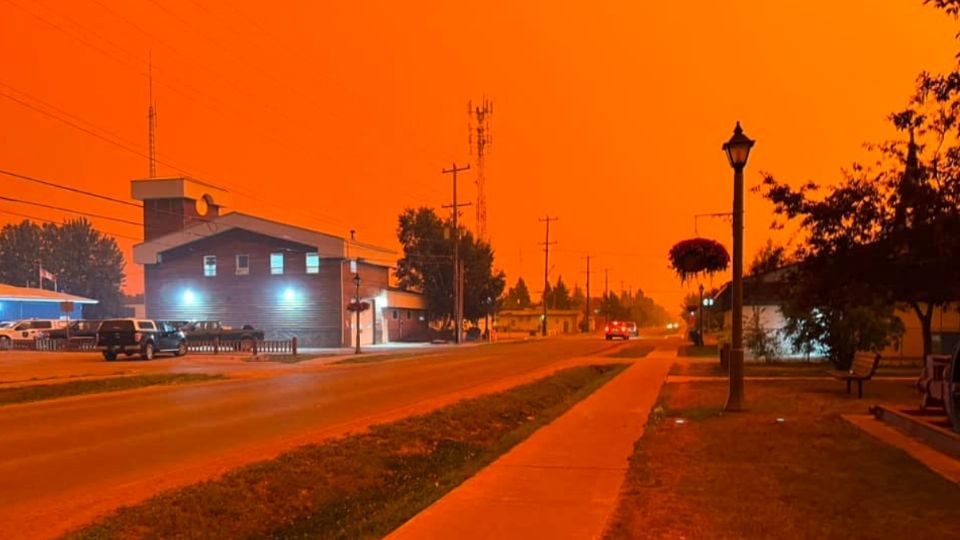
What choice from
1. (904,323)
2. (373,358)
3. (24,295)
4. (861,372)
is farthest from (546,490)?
(24,295)

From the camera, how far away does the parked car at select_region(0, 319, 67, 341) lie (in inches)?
1829

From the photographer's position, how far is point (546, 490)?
707cm

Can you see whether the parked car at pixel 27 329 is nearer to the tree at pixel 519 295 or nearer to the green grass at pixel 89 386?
the green grass at pixel 89 386

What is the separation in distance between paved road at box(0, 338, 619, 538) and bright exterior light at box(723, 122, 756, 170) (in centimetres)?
712

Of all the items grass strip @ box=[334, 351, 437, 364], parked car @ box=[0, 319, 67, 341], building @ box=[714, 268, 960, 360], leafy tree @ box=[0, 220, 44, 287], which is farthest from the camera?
leafy tree @ box=[0, 220, 44, 287]

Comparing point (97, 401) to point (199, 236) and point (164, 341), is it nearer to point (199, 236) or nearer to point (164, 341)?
point (164, 341)

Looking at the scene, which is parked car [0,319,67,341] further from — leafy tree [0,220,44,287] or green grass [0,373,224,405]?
leafy tree [0,220,44,287]

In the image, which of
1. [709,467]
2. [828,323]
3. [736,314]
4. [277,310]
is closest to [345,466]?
[709,467]

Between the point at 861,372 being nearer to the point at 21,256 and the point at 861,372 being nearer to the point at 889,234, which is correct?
the point at 889,234

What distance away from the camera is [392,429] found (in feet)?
37.1

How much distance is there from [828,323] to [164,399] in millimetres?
17995

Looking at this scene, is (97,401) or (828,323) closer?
(97,401)

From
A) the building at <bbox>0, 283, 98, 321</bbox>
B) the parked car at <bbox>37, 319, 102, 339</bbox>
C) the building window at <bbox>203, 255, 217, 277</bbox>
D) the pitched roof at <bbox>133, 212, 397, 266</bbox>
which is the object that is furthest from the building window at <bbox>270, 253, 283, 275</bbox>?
the building at <bbox>0, 283, 98, 321</bbox>

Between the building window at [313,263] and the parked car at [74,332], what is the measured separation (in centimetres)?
1330
